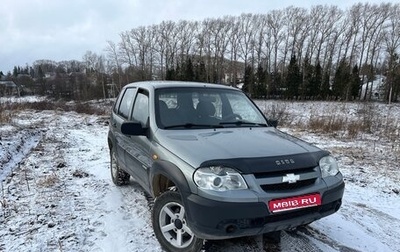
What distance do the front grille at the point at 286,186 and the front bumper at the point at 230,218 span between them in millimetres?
144

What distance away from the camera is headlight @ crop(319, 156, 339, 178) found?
3156mm

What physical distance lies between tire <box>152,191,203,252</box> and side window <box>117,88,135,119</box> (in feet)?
6.53

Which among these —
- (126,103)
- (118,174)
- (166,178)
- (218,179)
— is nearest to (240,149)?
(218,179)

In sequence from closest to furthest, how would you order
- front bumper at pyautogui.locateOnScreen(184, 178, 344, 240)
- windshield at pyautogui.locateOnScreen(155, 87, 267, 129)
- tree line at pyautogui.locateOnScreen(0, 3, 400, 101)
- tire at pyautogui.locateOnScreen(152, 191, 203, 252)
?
1. front bumper at pyautogui.locateOnScreen(184, 178, 344, 240)
2. tire at pyautogui.locateOnScreen(152, 191, 203, 252)
3. windshield at pyautogui.locateOnScreen(155, 87, 267, 129)
4. tree line at pyautogui.locateOnScreen(0, 3, 400, 101)

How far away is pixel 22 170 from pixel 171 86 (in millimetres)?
4265

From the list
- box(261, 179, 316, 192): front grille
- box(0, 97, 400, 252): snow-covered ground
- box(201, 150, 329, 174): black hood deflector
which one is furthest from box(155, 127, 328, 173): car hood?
box(0, 97, 400, 252): snow-covered ground

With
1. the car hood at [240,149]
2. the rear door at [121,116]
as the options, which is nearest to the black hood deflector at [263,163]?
the car hood at [240,149]

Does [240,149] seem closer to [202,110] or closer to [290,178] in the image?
[290,178]

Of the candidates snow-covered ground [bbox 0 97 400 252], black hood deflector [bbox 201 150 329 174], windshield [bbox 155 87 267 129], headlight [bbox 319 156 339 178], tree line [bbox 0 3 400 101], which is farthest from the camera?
tree line [bbox 0 3 400 101]

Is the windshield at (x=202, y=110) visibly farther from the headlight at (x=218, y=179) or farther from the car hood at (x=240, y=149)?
the headlight at (x=218, y=179)

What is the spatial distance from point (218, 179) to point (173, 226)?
849 mm

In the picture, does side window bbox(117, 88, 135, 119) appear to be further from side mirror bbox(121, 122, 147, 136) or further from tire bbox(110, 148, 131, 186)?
side mirror bbox(121, 122, 147, 136)

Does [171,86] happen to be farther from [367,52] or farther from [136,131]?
[367,52]

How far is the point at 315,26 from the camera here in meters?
65.1
